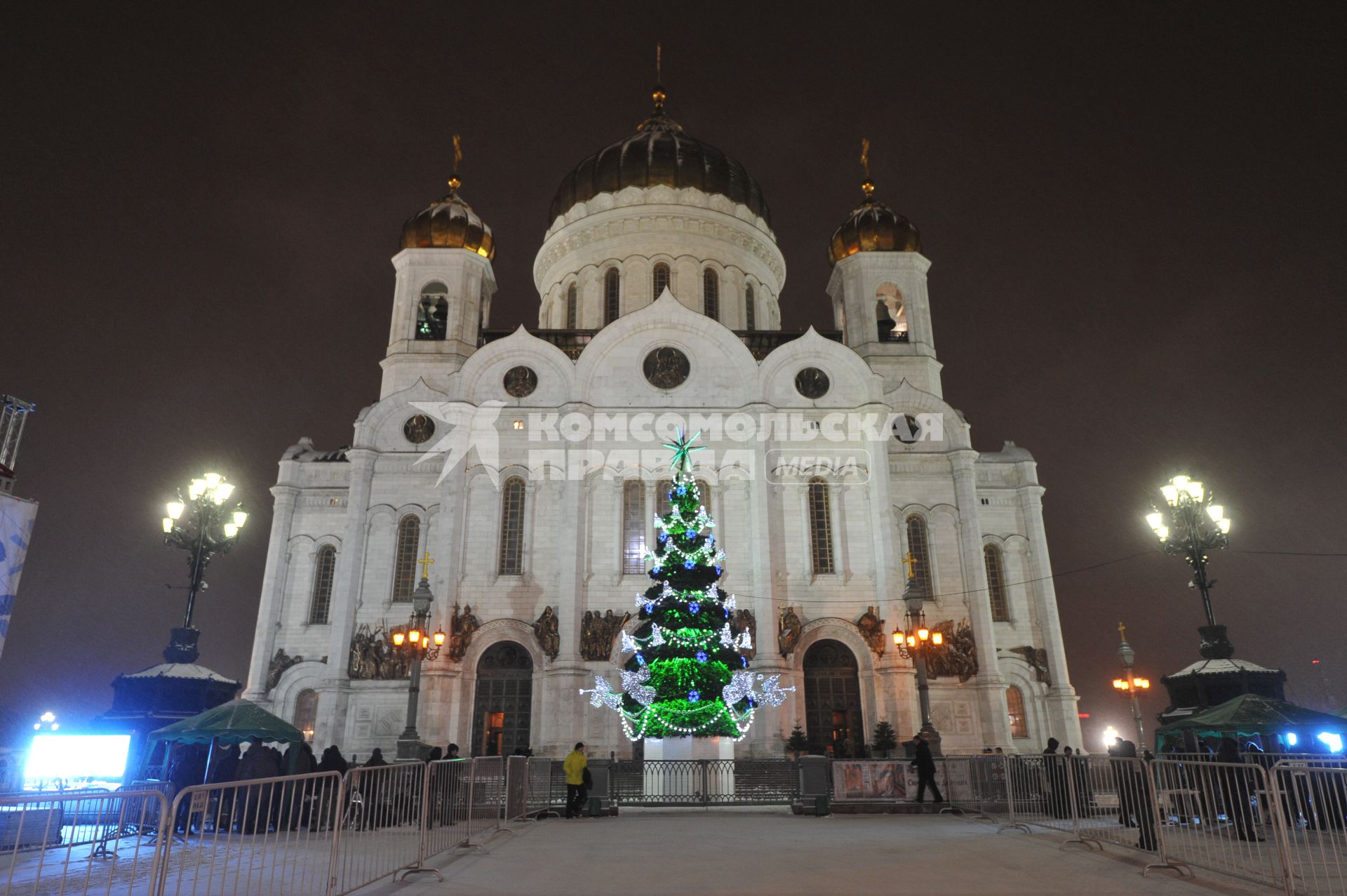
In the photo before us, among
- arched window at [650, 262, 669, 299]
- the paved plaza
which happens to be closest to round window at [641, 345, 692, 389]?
arched window at [650, 262, 669, 299]

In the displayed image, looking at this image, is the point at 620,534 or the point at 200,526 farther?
the point at 620,534

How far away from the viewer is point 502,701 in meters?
23.5

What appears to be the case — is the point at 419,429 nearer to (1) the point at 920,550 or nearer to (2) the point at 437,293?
(2) the point at 437,293

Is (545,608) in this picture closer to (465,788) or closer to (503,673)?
(503,673)

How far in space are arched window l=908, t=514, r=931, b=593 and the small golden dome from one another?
1002 centimetres

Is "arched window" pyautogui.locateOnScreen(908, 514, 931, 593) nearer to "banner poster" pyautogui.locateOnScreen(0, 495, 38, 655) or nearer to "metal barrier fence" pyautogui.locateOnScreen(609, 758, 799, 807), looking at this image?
"metal barrier fence" pyautogui.locateOnScreen(609, 758, 799, 807)

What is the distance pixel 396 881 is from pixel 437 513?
60.5 feet

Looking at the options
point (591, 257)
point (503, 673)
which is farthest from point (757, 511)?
point (591, 257)

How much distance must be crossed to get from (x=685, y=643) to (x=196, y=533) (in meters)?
10.2

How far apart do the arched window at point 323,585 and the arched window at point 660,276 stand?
1443 cm

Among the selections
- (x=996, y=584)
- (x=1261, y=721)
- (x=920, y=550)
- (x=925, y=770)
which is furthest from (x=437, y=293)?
(x=1261, y=721)

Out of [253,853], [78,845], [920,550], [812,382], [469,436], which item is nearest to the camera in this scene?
[253,853]

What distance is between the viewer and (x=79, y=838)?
11.8 meters

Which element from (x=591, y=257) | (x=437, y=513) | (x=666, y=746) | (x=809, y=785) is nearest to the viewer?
(x=809, y=785)
